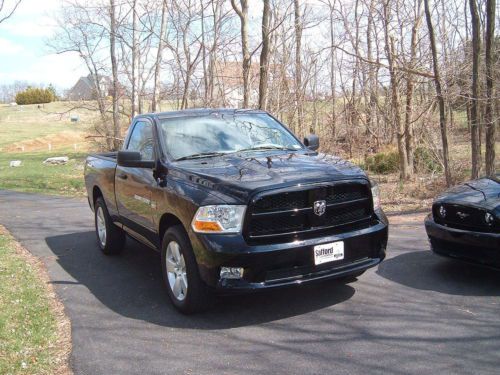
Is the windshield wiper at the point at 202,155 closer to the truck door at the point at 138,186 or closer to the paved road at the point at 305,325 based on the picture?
the truck door at the point at 138,186

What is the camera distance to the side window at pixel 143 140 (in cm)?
584

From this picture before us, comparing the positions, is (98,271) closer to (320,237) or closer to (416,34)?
(320,237)

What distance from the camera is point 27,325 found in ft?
15.5

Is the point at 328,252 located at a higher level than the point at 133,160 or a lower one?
lower

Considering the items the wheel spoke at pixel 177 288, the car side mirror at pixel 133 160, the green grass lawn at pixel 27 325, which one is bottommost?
the green grass lawn at pixel 27 325

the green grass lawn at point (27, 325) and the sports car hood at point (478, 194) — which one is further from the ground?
the sports car hood at point (478, 194)

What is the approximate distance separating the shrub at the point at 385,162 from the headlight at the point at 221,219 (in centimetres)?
1168

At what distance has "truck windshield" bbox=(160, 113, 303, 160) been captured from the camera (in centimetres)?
557

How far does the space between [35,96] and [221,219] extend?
3560 inches

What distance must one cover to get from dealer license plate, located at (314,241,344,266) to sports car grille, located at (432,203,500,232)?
58.3 inches

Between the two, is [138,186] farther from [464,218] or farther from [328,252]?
[464,218]

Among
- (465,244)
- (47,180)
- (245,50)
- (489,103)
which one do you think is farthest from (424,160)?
(47,180)

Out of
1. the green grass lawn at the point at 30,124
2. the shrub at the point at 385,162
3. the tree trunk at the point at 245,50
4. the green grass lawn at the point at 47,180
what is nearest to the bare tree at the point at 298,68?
the tree trunk at the point at 245,50

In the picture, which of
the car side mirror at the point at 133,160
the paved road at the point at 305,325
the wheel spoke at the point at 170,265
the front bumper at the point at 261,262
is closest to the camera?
the paved road at the point at 305,325
